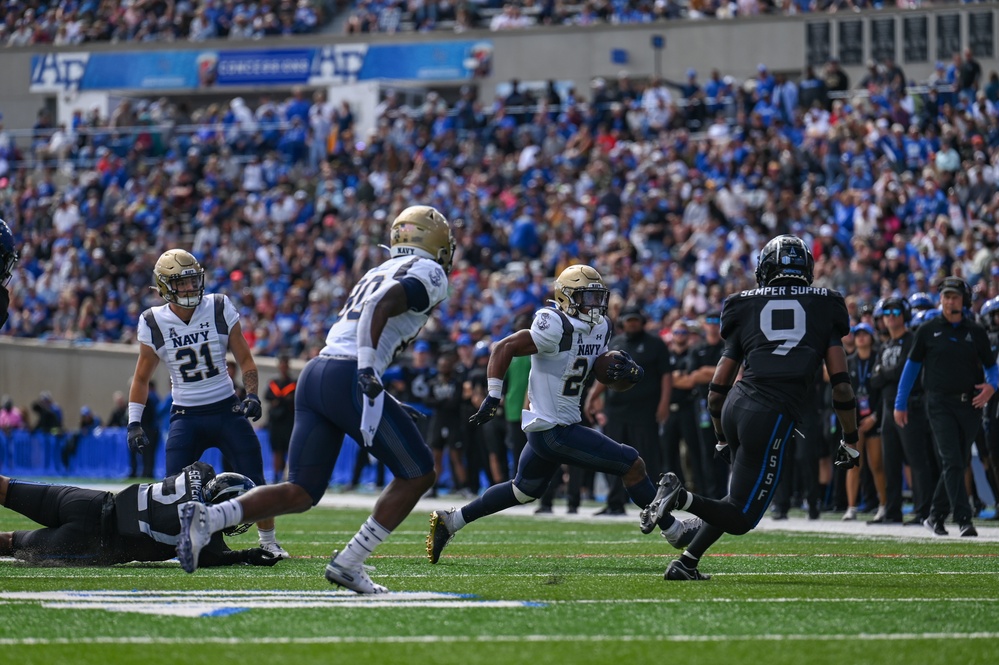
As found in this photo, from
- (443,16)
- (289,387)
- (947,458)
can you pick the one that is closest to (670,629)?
(947,458)

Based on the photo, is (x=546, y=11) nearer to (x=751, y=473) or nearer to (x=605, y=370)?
(x=605, y=370)

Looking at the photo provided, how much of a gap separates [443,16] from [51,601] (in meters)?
26.7

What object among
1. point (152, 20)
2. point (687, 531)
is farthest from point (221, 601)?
point (152, 20)

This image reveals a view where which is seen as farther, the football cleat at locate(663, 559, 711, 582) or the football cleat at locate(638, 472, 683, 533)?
the football cleat at locate(663, 559, 711, 582)

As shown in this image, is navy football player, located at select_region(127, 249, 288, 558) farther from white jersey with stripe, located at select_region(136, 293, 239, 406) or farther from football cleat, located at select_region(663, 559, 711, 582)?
football cleat, located at select_region(663, 559, 711, 582)

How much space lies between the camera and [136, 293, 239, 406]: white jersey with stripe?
→ 9258 millimetres

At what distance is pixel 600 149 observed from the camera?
24719 millimetres

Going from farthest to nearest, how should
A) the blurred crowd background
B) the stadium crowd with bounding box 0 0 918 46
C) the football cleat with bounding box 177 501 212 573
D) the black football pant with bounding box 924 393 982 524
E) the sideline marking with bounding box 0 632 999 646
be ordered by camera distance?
the stadium crowd with bounding box 0 0 918 46 → the blurred crowd background → the black football pant with bounding box 924 393 982 524 → the football cleat with bounding box 177 501 212 573 → the sideline marking with bounding box 0 632 999 646

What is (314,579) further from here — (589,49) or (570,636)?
(589,49)

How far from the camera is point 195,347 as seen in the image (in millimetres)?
9305

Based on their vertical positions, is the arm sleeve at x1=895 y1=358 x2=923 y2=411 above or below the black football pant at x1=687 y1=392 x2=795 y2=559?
above

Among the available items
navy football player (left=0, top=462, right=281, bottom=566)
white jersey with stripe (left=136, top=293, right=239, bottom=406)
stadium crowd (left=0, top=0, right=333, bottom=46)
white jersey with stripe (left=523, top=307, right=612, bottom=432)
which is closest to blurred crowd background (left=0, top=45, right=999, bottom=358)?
stadium crowd (left=0, top=0, right=333, bottom=46)

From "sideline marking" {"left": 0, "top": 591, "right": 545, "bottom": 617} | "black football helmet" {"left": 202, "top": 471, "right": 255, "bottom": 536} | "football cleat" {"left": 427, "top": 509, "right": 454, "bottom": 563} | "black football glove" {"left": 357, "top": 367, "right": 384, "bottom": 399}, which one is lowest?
"sideline marking" {"left": 0, "top": 591, "right": 545, "bottom": 617}

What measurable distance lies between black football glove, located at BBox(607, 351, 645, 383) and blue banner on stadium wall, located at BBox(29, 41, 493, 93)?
22.3 m
